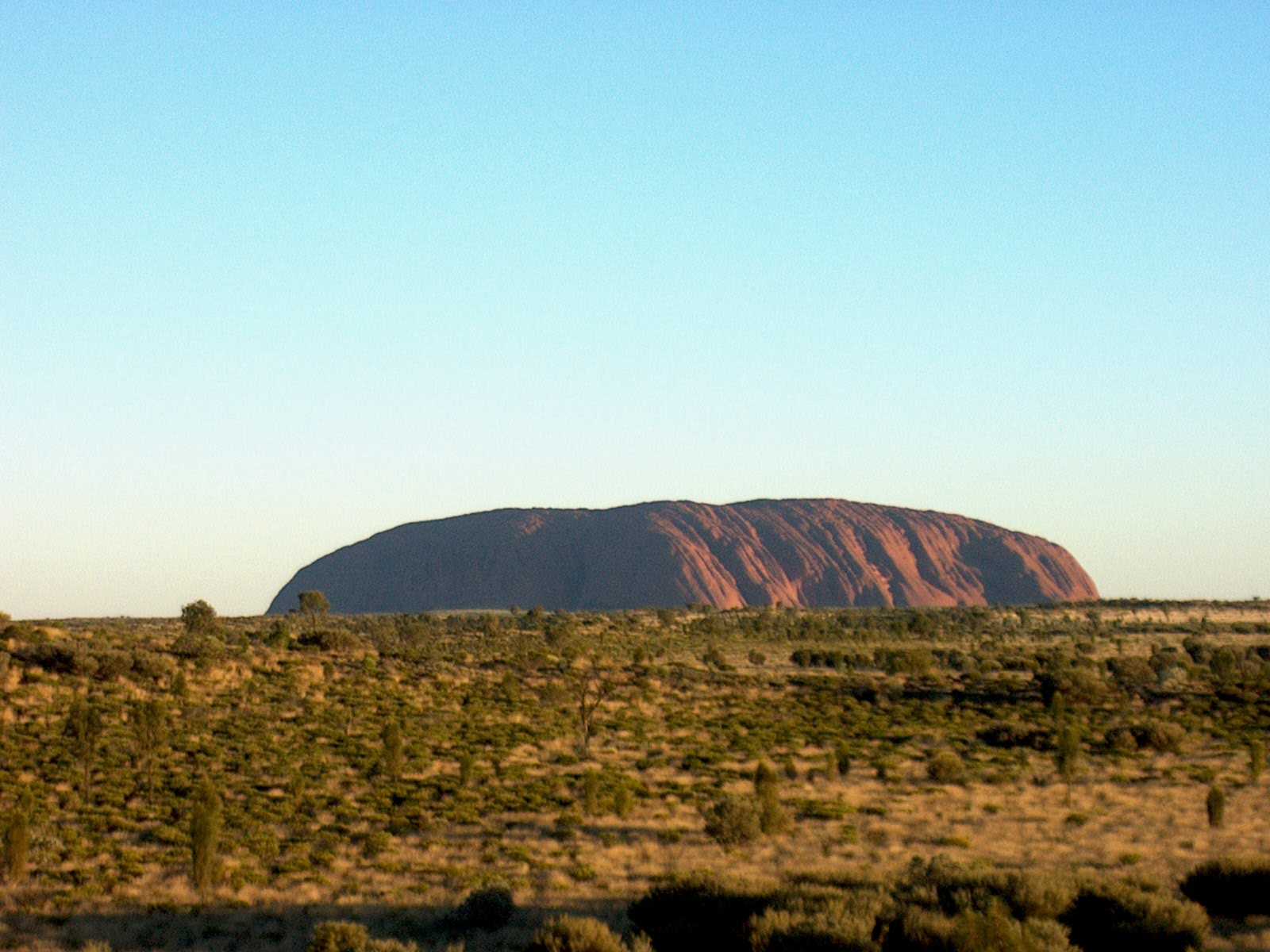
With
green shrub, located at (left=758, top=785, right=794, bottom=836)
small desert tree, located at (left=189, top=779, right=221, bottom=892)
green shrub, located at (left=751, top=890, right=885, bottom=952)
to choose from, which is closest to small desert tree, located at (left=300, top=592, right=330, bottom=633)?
green shrub, located at (left=758, top=785, right=794, bottom=836)

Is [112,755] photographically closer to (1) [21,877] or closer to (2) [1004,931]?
(1) [21,877]

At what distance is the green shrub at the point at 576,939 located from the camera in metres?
13.9

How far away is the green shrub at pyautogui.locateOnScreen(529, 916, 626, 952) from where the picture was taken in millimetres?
13938

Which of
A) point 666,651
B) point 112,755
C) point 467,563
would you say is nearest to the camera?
point 112,755

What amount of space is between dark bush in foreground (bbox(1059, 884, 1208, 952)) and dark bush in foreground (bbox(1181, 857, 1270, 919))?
2339mm

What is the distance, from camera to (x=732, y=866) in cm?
2162

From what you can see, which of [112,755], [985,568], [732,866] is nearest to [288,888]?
[732,866]

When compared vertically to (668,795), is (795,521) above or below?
above

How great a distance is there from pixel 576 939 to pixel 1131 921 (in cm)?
654

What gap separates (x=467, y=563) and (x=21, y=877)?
542 ft

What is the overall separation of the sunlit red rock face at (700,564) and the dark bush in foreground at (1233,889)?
466 feet

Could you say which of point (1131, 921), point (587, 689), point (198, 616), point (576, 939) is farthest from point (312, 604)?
point (1131, 921)

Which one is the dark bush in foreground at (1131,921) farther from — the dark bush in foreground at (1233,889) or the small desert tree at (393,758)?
the small desert tree at (393,758)

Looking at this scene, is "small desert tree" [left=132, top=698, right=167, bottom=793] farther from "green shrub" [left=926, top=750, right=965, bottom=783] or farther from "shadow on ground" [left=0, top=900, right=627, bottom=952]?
"green shrub" [left=926, top=750, right=965, bottom=783]
